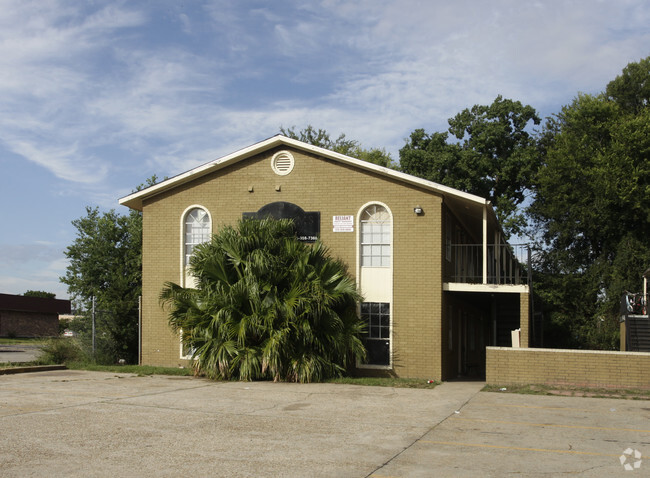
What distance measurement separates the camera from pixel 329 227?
1955 cm

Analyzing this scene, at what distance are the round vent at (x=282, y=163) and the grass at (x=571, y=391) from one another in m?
8.25

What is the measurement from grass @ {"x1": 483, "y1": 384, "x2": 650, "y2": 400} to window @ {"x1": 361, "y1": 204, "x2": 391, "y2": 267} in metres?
4.68

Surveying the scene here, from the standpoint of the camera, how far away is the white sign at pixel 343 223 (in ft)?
63.6

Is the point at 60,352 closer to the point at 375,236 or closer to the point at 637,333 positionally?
the point at 375,236

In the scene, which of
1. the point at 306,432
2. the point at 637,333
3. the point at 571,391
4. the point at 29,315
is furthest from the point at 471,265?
the point at 29,315

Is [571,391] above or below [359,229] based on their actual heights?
below

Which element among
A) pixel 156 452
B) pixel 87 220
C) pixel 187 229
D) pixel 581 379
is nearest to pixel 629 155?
pixel 581 379

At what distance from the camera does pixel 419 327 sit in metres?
18.7

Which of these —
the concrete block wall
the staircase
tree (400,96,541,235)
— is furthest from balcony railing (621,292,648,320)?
the concrete block wall

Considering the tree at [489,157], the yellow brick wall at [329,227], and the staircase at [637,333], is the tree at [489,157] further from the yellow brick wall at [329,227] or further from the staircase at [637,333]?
the yellow brick wall at [329,227]

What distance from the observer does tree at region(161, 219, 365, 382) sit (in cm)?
1698

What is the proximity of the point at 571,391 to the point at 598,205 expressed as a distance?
2116 centimetres

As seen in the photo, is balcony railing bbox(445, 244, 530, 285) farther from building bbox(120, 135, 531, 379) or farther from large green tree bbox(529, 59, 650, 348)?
large green tree bbox(529, 59, 650, 348)

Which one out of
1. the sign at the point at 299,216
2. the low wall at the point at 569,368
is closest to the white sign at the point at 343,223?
the sign at the point at 299,216
